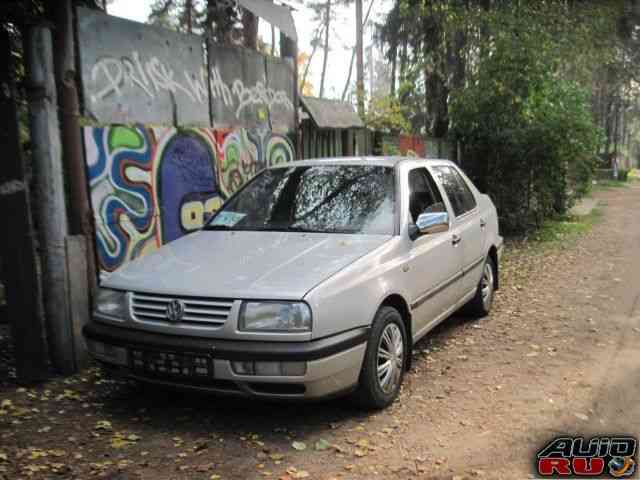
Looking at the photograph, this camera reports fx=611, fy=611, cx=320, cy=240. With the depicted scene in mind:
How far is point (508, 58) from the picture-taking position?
1210cm

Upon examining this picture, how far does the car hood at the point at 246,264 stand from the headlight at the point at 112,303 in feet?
0.16

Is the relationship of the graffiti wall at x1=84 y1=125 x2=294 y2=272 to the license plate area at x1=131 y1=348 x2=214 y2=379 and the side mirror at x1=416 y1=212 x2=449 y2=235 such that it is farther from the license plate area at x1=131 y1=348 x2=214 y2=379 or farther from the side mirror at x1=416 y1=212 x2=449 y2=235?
the side mirror at x1=416 y1=212 x2=449 y2=235

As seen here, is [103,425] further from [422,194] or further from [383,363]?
[422,194]

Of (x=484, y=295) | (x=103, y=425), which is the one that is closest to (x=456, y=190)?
(x=484, y=295)

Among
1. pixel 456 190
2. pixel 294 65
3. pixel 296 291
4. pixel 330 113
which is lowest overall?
pixel 296 291

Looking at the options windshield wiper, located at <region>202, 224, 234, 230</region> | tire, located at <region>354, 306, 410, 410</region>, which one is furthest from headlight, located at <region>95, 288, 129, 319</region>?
tire, located at <region>354, 306, 410, 410</region>

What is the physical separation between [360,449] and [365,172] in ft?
7.63

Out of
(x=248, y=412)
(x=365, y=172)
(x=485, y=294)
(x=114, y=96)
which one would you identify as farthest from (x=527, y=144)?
(x=248, y=412)

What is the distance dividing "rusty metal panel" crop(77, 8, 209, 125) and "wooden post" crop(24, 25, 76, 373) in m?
0.69

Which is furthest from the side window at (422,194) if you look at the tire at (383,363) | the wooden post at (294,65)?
the wooden post at (294,65)

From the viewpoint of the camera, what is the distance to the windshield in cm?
463

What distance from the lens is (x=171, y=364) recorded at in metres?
3.64

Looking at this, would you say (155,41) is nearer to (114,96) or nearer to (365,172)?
(114,96)

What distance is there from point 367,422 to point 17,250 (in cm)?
286
